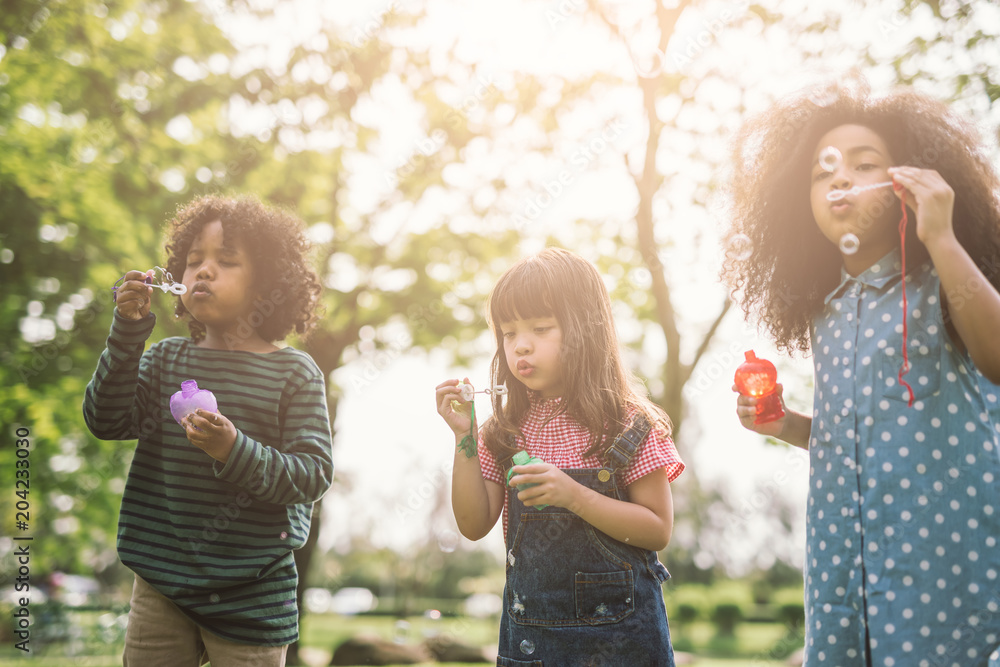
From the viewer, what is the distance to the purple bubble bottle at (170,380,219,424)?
7.20 feet

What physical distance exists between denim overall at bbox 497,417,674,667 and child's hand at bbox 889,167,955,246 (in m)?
0.94

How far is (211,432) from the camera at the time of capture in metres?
2.11

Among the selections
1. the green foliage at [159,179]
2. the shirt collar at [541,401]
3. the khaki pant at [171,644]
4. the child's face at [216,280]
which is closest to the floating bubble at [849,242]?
the shirt collar at [541,401]

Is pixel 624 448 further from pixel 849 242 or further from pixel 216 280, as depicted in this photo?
pixel 216 280

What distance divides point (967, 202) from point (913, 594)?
1.03 metres

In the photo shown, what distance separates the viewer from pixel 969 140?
6.95 feet

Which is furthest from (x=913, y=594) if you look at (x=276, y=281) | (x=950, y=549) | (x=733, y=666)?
(x=733, y=666)

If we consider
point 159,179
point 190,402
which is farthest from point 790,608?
point 190,402

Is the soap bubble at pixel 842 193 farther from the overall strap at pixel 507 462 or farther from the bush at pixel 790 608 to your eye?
the bush at pixel 790 608

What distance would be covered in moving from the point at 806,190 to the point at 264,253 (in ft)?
5.94

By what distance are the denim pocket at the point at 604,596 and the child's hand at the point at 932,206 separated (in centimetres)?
117

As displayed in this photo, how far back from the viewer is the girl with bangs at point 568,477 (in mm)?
2123

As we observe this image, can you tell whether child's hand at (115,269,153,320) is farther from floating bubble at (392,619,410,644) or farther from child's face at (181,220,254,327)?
floating bubble at (392,619,410,644)

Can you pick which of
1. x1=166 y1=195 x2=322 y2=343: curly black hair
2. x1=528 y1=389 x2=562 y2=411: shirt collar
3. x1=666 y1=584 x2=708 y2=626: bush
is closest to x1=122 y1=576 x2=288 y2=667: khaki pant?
x1=166 y1=195 x2=322 y2=343: curly black hair
